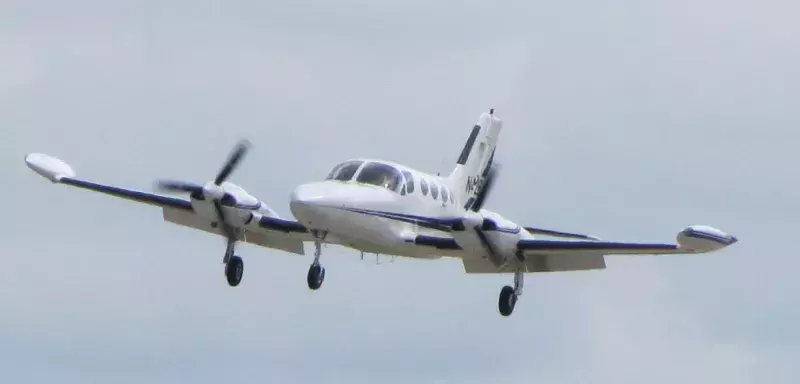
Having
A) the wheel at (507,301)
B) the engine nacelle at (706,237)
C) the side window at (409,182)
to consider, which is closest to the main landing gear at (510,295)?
the wheel at (507,301)

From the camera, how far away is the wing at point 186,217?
142 ft

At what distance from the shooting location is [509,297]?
43.0m

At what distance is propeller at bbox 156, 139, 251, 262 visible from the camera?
42469 millimetres

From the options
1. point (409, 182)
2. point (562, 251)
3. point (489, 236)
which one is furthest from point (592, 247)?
point (409, 182)

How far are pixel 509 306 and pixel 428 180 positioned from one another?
3318 millimetres

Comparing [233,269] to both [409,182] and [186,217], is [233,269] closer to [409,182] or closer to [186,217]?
[186,217]

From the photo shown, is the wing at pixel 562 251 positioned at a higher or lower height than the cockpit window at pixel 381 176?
lower

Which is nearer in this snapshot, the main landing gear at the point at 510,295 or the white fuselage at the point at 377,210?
the white fuselage at the point at 377,210

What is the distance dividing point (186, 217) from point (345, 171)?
16.3 ft

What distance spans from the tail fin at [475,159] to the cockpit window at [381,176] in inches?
182

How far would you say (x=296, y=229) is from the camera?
4309 cm

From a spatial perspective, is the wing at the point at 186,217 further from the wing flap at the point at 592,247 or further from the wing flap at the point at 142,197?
the wing flap at the point at 592,247

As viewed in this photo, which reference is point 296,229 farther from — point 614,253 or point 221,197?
point 614,253

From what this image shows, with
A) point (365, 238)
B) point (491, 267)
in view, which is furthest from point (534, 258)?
point (365, 238)
